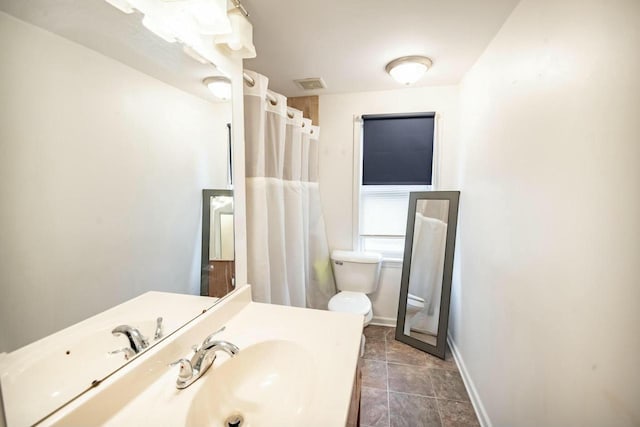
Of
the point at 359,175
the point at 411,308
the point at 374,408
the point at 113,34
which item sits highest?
the point at 113,34

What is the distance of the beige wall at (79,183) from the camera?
1.64ft

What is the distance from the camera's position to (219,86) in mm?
1156

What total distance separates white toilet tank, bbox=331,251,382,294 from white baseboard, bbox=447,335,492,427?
0.80 metres

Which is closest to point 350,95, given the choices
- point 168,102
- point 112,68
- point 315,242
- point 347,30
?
point 347,30

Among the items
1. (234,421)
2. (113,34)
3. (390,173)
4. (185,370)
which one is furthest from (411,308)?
(113,34)

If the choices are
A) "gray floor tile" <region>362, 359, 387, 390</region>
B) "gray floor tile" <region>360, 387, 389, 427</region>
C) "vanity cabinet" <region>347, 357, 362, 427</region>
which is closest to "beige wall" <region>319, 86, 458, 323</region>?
"gray floor tile" <region>362, 359, 387, 390</region>

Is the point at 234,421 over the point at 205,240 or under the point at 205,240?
under

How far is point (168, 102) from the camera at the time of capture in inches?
34.6

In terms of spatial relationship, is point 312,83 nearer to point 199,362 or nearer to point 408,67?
point 408,67

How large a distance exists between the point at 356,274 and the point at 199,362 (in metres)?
1.79

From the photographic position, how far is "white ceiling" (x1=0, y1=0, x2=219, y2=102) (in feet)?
1.78

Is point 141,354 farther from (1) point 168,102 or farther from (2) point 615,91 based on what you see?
(2) point 615,91

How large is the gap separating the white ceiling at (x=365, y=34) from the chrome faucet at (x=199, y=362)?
1.47m

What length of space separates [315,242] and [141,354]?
5.83ft
